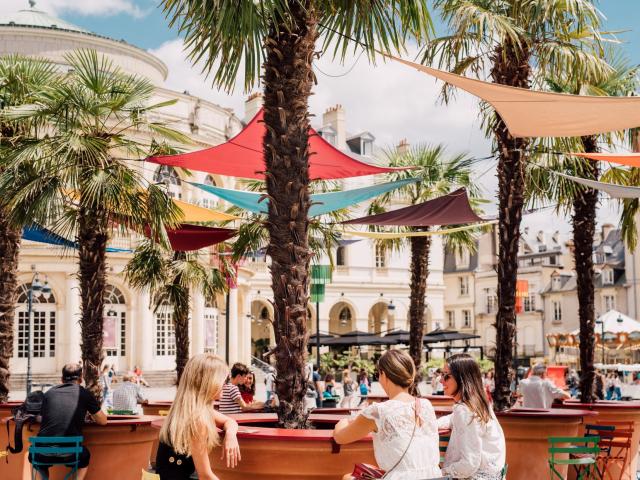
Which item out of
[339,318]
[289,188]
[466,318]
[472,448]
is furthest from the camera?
[466,318]

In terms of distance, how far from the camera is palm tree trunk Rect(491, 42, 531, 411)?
9.67 metres

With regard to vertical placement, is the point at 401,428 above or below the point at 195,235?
below

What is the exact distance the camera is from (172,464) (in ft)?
15.0

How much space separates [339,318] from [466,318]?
809 inches

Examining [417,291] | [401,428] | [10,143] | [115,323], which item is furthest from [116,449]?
[115,323]

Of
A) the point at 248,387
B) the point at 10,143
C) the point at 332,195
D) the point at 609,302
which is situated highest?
the point at 10,143

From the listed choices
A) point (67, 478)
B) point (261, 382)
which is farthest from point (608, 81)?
point (261, 382)

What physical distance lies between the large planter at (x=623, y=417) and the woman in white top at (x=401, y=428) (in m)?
5.33

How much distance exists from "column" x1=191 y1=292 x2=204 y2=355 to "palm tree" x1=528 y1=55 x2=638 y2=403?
24.4 metres

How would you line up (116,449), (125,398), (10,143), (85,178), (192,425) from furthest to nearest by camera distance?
(125,398)
(10,143)
(85,178)
(116,449)
(192,425)

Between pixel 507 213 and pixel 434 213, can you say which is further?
pixel 434 213

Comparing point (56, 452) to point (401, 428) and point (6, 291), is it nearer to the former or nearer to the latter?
point (401, 428)

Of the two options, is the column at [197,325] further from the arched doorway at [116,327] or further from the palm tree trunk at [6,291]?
the palm tree trunk at [6,291]

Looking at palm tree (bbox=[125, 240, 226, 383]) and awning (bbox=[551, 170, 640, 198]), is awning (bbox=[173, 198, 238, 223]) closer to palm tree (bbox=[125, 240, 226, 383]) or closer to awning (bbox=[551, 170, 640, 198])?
palm tree (bbox=[125, 240, 226, 383])
